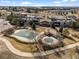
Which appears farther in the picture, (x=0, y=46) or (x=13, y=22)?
(x=13, y=22)

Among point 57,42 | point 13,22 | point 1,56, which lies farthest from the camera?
point 13,22

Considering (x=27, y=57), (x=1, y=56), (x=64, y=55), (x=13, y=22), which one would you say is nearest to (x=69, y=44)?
(x=64, y=55)

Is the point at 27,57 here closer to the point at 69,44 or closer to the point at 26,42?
the point at 26,42

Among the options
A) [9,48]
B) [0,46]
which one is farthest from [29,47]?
[0,46]

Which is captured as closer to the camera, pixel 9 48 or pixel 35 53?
pixel 35 53

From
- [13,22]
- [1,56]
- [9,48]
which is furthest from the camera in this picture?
[13,22]

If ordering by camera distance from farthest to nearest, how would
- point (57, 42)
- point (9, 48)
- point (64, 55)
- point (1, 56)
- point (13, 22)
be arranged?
point (13, 22)
point (57, 42)
point (9, 48)
point (64, 55)
point (1, 56)

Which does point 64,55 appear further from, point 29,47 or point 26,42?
point 26,42

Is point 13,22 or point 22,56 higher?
point 13,22

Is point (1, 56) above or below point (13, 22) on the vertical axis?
below
